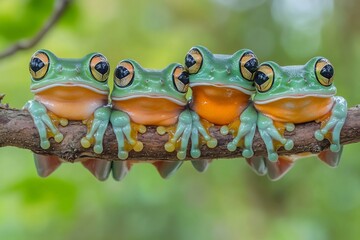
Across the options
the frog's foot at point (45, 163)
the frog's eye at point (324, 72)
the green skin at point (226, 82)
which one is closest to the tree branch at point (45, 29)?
the frog's foot at point (45, 163)

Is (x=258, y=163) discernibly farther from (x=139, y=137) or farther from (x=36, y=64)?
(x=36, y=64)

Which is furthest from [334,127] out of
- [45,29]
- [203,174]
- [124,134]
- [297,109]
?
[203,174]

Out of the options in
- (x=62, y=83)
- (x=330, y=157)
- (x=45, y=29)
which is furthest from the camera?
(x=45, y=29)

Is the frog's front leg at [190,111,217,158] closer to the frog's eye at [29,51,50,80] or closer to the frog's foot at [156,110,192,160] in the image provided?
the frog's foot at [156,110,192,160]

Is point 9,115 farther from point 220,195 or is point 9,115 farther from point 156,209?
point 220,195

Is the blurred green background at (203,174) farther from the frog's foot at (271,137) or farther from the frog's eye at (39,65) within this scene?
the frog's foot at (271,137)
